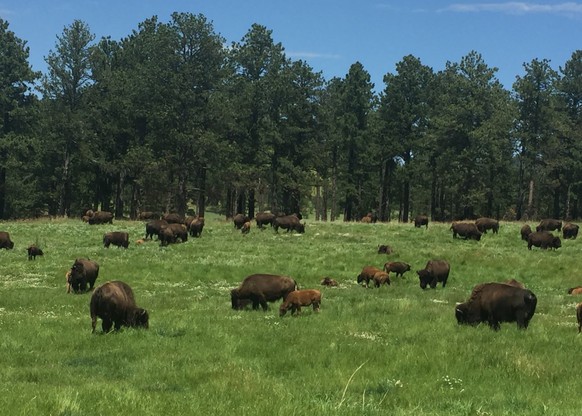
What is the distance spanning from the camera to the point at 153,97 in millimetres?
59219

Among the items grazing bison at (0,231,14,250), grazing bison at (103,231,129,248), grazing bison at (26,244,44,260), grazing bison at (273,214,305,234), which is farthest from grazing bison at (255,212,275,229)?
grazing bison at (26,244,44,260)

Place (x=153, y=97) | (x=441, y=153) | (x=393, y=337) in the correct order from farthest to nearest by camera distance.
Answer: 1. (x=441, y=153)
2. (x=153, y=97)
3. (x=393, y=337)

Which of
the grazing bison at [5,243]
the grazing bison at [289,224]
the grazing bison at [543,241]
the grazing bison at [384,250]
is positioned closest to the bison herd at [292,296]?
the grazing bison at [384,250]

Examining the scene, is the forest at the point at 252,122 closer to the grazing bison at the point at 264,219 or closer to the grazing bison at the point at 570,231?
the grazing bison at the point at 264,219

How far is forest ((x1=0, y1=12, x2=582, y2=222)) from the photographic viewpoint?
59125 millimetres

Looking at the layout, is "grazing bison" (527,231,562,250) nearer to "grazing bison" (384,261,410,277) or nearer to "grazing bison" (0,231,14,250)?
"grazing bison" (384,261,410,277)

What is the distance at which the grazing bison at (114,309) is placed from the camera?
561 inches

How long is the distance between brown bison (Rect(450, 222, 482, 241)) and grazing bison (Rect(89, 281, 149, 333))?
32529 mm

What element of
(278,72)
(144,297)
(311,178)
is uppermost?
(278,72)

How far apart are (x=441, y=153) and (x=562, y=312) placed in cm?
5250

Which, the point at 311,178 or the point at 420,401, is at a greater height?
the point at 311,178

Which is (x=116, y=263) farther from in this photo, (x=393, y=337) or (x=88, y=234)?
(x=393, y=337)

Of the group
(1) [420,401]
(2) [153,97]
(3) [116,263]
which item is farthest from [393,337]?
(2) [153,97]

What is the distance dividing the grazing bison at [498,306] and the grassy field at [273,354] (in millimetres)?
354
